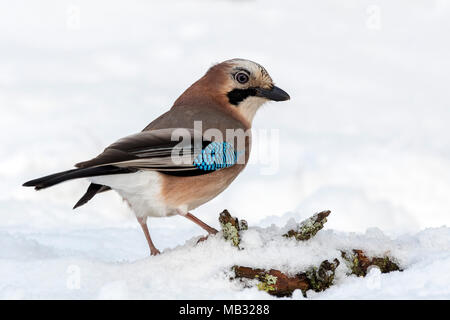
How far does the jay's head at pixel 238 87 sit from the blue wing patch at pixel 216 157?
2.40 feet

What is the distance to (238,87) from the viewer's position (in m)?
7.32

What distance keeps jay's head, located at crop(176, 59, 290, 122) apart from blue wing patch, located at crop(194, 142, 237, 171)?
28.9 inches

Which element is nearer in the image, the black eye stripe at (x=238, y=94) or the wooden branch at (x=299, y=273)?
the wooden branch at (x=299, y=273)

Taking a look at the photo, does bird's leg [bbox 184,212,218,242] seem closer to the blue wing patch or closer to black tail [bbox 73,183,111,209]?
the blue wing patch

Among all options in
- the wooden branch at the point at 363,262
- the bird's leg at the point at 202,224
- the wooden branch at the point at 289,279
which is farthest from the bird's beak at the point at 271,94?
the wooden branch at the point at 289,279

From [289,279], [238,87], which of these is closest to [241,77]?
[238,87]

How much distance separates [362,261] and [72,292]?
249 centimetres

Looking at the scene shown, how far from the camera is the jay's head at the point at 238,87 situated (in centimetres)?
728

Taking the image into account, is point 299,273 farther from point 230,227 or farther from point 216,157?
point 216,157

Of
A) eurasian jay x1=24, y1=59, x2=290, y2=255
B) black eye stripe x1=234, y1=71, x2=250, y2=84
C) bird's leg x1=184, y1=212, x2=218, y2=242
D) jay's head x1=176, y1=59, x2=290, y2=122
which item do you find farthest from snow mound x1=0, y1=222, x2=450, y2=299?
black eye stripe x1=234, y1=71, x2=250, y2=84

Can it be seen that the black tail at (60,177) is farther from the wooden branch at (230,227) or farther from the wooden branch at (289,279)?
the wooden branch at (289,279)
